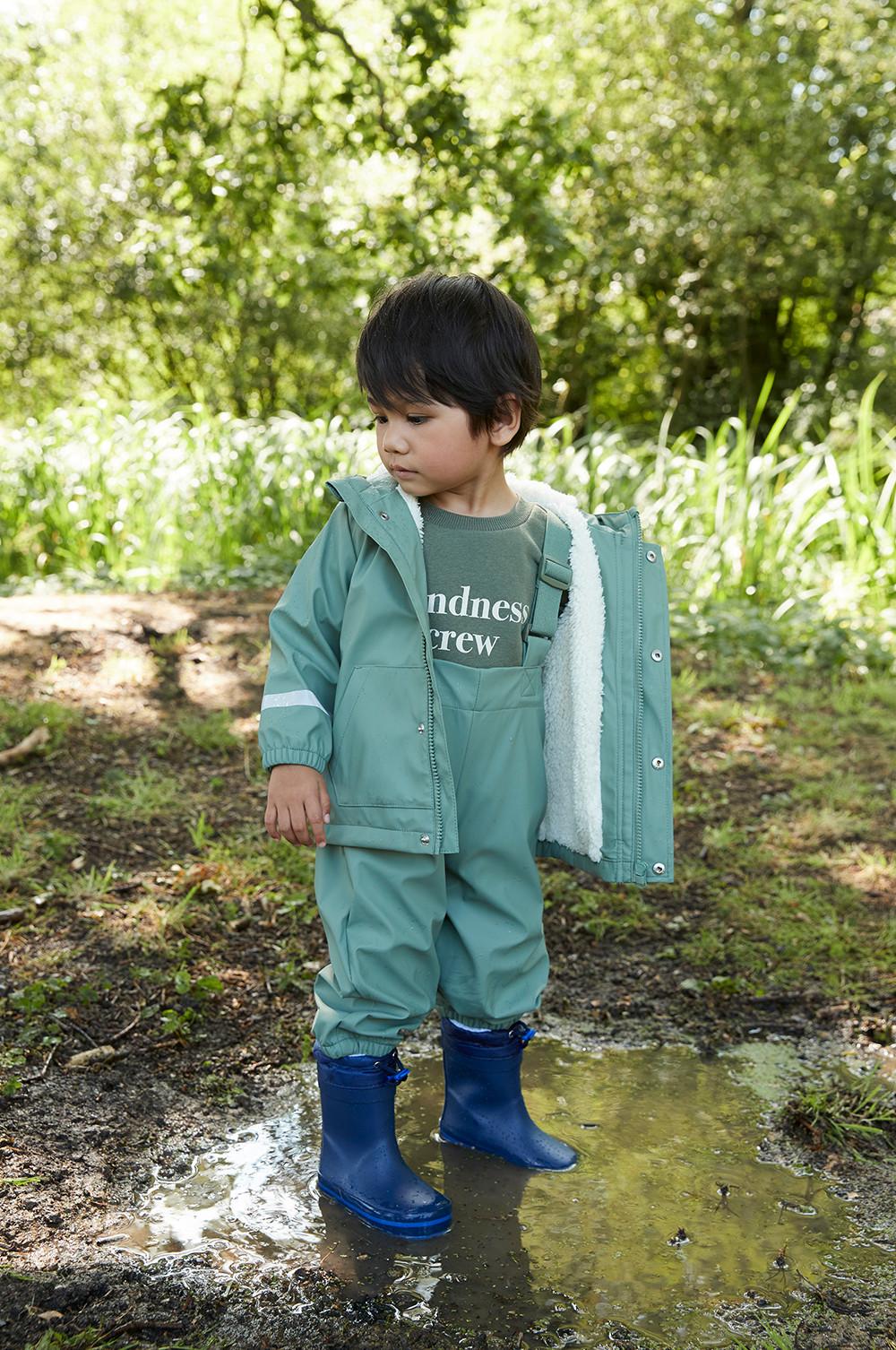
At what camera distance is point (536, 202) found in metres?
5.68

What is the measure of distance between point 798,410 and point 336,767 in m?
12.5

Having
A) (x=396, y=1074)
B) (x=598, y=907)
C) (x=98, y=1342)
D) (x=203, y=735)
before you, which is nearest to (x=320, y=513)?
(x=203, y=735)

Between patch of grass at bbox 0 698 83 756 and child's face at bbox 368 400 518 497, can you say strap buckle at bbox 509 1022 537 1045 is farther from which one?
patch of grass at bbox 0 698 83 756

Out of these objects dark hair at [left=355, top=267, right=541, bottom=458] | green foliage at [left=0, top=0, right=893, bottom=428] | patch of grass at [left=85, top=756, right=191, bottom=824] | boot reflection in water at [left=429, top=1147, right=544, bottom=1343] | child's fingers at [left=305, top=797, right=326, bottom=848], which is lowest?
boot reflection in water at [left=429, top=1147, right=544, bottom=1343]

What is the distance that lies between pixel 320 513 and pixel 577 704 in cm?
419

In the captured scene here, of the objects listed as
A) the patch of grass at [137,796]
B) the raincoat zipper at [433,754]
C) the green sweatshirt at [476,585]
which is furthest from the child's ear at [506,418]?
the patch of grass at [137,796]

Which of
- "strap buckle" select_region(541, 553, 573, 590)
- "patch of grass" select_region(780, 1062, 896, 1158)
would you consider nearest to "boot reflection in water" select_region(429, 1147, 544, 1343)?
"patch of grass" select_region(780, 1062, 896, 1158)

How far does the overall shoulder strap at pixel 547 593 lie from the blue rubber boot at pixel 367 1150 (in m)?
0.74

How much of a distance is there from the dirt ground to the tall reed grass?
5.59ft

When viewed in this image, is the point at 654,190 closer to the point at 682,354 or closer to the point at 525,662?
the point at 682,354

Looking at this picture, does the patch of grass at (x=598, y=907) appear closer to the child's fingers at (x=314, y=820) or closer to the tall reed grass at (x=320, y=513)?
the child's fingers at (x=314, y=820)

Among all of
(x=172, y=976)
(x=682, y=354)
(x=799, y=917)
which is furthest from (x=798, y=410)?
(x=172, y=976)

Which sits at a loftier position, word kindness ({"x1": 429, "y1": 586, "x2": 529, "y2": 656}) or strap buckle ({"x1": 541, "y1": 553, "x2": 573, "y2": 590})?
strap buckle ({"x1": 541, "y1": 553, "x2": 573, "y2": 590})

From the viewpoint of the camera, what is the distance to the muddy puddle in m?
1.80
